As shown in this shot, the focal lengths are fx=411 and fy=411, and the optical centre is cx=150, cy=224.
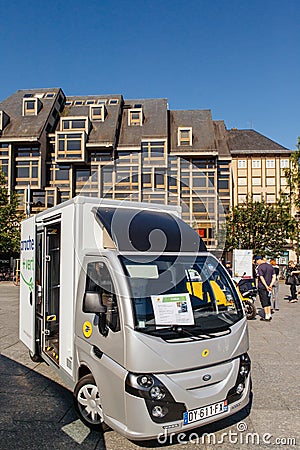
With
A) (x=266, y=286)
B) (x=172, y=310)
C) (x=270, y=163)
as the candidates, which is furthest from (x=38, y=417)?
(x=270, y=163)

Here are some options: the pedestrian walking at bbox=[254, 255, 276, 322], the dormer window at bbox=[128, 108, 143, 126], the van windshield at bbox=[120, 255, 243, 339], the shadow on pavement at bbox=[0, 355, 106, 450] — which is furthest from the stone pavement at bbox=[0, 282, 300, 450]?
the dormer window at bbox=[128, 108, 143, 126]

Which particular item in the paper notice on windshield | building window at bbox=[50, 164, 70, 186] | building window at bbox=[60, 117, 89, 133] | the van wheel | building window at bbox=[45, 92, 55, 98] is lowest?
the van wheel

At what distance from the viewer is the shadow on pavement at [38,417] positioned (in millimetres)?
4223

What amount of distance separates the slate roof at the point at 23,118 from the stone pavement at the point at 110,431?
118 ft

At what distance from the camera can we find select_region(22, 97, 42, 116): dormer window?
4334cm

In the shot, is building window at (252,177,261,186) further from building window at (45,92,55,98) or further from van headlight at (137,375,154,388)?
van headlight at (137,375,154,388)

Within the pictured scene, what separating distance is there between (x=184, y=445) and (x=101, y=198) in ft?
9.92

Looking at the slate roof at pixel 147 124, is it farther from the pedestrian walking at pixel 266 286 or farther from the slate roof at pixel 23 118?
the pedestrian walking at pixel 266 286

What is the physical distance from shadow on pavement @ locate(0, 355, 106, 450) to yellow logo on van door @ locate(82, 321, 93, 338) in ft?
3.43

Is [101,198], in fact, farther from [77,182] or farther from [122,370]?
[77,182]

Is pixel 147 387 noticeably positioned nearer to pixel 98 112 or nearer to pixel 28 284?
pixel 28 284

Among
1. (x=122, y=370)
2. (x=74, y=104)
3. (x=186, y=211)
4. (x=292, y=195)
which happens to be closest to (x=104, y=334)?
(x=122, y=370)

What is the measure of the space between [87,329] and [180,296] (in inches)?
43.7

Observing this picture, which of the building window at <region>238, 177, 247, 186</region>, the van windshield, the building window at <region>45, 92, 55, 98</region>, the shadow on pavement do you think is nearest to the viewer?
the van windshield
